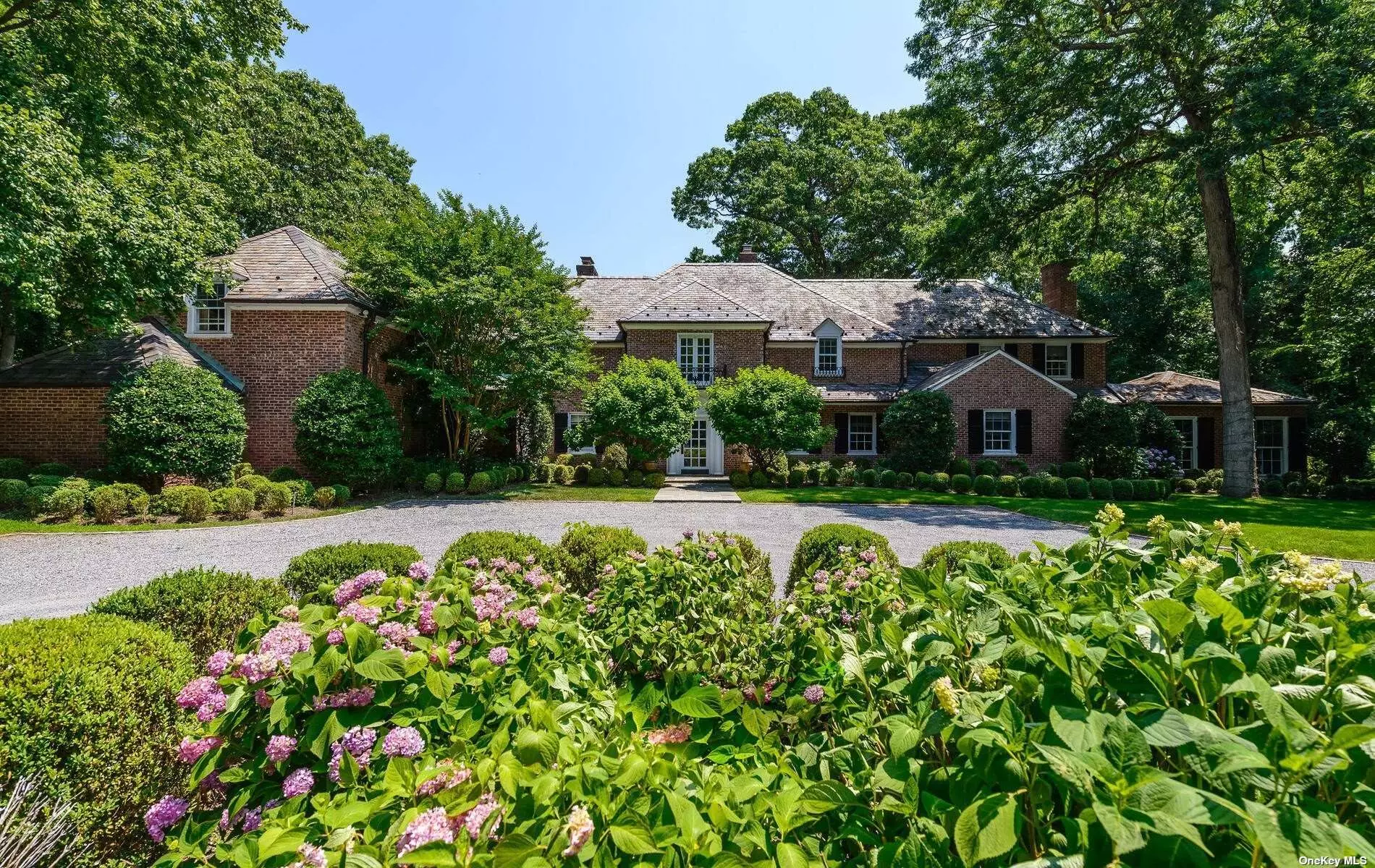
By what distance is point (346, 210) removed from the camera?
2980 cm

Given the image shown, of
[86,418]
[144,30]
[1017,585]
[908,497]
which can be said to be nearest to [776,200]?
[908,497]

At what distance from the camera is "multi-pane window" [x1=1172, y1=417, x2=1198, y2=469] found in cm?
2316

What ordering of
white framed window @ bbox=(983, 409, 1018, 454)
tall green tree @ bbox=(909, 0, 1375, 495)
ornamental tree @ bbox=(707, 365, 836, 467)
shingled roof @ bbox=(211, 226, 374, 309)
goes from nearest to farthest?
tall green tree @ bbox=(909, 0, 1375, 495)
shingled roof @ bbox=(211, 226, 374, 309)
ornamental tree @ bbox=(707, 365, 836, 467)
white framed window @ bbox=(983, 409, 1018, 454)

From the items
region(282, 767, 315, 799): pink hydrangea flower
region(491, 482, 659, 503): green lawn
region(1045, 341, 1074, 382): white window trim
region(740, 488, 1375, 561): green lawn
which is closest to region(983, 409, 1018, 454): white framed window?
region(740, 488, 1375, 561): green lawn

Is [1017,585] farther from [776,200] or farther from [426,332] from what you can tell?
[776,200]

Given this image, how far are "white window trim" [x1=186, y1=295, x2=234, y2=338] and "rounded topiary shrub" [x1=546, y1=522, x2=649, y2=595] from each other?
16161 millimetres

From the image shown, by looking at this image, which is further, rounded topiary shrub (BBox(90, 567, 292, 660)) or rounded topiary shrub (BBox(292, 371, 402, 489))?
rounded topiary shrub (BBox(292, 371, 402, 489))

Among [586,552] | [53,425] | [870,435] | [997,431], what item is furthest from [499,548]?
[997,431]

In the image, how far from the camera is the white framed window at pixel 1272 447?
2283 cm

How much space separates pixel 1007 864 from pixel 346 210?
35.8m

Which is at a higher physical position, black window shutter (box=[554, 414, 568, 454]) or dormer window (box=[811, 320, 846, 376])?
dormer window (box=[811, 320, 846, 376])

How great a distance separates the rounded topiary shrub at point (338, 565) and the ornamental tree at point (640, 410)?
1378 cm

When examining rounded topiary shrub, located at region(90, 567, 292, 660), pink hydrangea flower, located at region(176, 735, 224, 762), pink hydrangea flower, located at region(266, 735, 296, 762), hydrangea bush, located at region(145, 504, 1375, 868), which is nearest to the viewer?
hydrangea bush, located at region(145, 504, 1375, 868)

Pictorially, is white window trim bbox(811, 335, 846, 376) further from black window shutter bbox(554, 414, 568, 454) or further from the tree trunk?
the tree trunk
